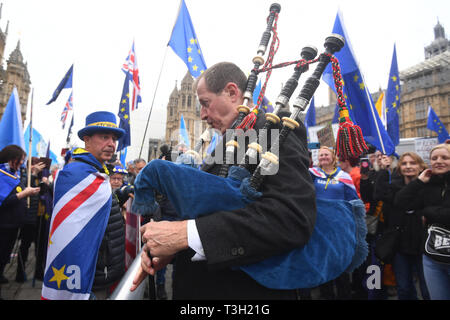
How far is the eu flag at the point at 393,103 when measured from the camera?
562 cm

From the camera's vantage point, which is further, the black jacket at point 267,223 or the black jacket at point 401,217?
the black jacket at point 401,217

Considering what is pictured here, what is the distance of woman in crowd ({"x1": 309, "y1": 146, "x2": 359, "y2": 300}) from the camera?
14.0 feet

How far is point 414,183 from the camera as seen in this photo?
3656 mm

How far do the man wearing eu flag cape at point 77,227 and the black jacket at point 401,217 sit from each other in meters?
4.17

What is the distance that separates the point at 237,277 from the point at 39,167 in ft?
22.4

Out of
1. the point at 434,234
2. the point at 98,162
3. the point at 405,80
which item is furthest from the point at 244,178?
the point at 405,80

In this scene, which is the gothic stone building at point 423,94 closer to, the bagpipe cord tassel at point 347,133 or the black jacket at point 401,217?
the black jacket at point 401,217

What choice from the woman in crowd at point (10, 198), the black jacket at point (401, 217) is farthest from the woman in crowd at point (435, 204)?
the woman in crowd at point (10, 198)

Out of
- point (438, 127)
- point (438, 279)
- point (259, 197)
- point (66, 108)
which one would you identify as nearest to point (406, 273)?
point (438, 279)

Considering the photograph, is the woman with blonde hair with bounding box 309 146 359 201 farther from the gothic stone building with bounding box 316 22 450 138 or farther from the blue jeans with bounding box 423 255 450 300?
the gothic stone building with bounding box 316 22 450 138

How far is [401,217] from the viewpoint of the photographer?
4039 millimetres

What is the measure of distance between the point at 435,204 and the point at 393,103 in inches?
131

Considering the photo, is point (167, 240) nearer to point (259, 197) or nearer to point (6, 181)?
point (259, 197)
